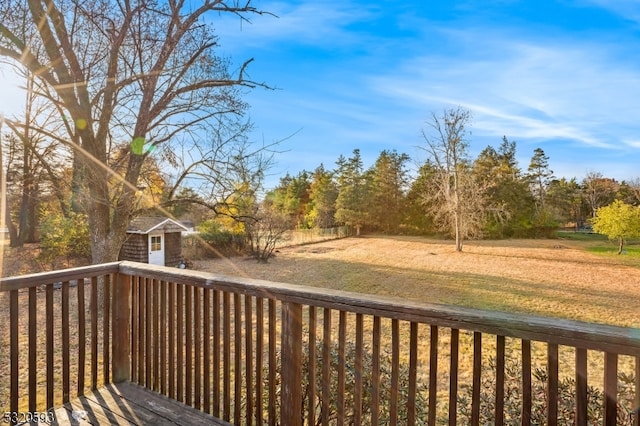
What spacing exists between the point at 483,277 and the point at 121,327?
11.1 metres

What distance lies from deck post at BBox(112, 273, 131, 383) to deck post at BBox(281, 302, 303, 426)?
126 cm

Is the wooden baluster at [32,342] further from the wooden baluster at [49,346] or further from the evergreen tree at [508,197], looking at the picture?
the evergreen tree at [508,197]

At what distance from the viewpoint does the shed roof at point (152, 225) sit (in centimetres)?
1112

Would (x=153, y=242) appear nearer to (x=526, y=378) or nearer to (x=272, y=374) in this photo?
(x=272, y=374)

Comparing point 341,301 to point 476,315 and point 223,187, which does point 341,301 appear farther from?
point 223,187

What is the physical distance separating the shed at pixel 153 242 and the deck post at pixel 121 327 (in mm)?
9594

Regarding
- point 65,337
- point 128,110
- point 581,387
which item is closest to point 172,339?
point 65,337

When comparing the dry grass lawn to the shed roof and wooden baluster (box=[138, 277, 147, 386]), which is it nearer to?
the shed roof

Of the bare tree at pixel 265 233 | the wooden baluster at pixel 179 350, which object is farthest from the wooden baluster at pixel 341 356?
the bare tree at pixel 265 233

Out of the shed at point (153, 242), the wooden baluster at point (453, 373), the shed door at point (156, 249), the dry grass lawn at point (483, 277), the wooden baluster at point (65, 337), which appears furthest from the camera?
the shed door at point (156, 249)

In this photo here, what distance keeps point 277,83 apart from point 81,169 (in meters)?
3.57

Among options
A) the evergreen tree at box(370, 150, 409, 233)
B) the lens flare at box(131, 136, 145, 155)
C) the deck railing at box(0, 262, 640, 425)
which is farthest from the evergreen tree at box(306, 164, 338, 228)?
the deck railing at box(0, 262, 640, 425)

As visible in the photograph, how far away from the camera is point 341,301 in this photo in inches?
56.4

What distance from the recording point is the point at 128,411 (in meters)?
1.92
